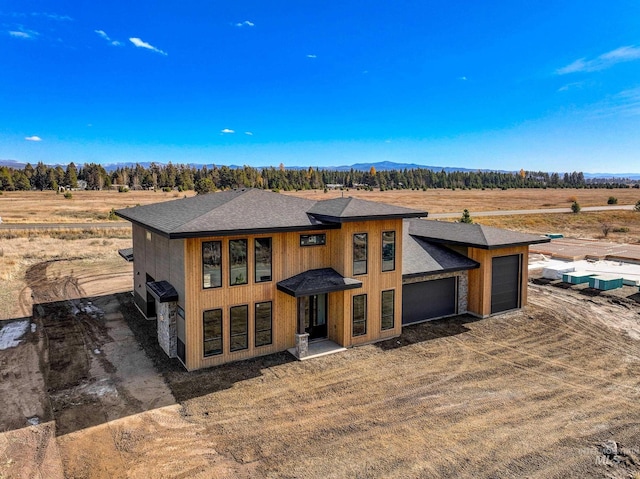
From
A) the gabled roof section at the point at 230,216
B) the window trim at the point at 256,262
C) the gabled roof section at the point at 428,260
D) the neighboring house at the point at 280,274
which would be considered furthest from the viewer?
the gabled roof section at the point at 428,260

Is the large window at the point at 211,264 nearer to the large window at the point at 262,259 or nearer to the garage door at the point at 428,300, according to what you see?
the large window at the point at 262,259

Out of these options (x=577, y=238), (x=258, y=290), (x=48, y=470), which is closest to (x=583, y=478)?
(x=258, y=290)

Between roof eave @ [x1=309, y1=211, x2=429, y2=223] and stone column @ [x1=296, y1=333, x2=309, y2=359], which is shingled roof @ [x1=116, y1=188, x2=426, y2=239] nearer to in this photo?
roof eave @ [x1=309, y1=211, x2=429, y2=223]

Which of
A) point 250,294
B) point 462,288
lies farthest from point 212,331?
point 462,288

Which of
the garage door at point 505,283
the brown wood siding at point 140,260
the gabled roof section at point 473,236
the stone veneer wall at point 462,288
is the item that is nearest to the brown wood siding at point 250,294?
the brown wood siding at point 140,260

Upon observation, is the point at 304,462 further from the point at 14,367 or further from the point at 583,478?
the point at 14,367

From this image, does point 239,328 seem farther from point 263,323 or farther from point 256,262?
point 256,262
